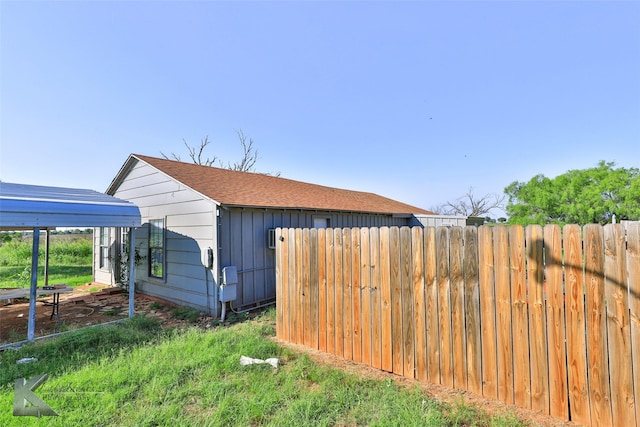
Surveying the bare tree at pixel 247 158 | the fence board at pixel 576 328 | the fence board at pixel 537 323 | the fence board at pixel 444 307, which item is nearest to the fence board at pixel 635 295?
the fence board at pixel 576 328

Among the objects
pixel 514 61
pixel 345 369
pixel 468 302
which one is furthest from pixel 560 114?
pixel 345 369

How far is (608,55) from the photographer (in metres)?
8.23

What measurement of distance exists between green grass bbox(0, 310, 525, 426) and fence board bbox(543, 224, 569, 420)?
0.47 meters

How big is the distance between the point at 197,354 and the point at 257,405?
164 centimetres

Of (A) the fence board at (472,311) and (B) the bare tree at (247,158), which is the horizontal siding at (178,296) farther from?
(B) the bare tree at (247,158)

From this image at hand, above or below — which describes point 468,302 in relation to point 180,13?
below

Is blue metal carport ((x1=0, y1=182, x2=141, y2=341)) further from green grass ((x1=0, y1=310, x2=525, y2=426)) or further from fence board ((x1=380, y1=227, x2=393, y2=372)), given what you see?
fence board ((x1=380, y1=227, x2=393, y2=372))

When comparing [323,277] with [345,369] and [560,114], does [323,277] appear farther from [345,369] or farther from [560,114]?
[560,114]

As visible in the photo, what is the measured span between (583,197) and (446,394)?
2168 cm

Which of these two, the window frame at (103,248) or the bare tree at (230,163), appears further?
the bare tree at (230,163)

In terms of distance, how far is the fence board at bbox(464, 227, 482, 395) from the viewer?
2.81 meters

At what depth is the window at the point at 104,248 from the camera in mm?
9531

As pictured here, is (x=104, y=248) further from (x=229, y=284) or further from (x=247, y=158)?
(x=247, y=158)

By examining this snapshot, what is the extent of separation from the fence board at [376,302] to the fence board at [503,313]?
4.13 ft
